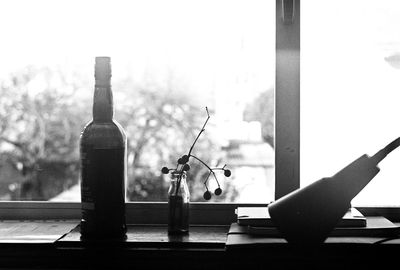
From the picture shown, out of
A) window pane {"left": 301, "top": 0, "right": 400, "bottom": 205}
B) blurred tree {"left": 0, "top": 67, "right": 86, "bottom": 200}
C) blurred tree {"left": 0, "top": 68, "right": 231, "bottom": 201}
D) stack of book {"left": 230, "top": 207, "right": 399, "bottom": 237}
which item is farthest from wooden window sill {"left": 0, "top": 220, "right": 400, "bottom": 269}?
blurred tree {"left": 0, "top": 67, "right": 86, "bottom": 200}

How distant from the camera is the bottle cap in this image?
1534 millimetres

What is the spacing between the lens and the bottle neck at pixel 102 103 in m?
1.54

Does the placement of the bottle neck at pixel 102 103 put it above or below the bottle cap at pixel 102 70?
below

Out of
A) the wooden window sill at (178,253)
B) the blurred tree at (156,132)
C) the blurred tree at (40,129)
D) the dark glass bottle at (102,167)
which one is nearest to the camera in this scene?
the wooden window sill at (178,253)

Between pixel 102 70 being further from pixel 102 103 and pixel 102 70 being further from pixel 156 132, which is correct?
pixel 156 132

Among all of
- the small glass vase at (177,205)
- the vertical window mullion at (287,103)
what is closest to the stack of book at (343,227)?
the small glass vase at (177,205)

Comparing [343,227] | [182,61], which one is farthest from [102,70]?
[343,227]

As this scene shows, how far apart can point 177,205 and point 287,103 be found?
41cm

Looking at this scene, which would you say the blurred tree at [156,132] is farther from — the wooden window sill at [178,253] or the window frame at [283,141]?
the wooden window sill at [178,253]

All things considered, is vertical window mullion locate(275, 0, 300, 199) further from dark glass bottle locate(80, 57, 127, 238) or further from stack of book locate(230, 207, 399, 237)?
dark glass bottle locate(80, 57, 127, 238)

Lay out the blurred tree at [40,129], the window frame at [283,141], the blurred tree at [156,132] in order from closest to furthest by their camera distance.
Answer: the window frame at [283,141]
the blurred tree at [156,132]
the blurred tree at [40,129]

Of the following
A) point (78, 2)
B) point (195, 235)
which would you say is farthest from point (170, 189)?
point (78, 2)

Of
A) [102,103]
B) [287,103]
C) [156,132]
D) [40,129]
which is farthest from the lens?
[40,129]

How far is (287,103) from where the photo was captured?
5.72ft
